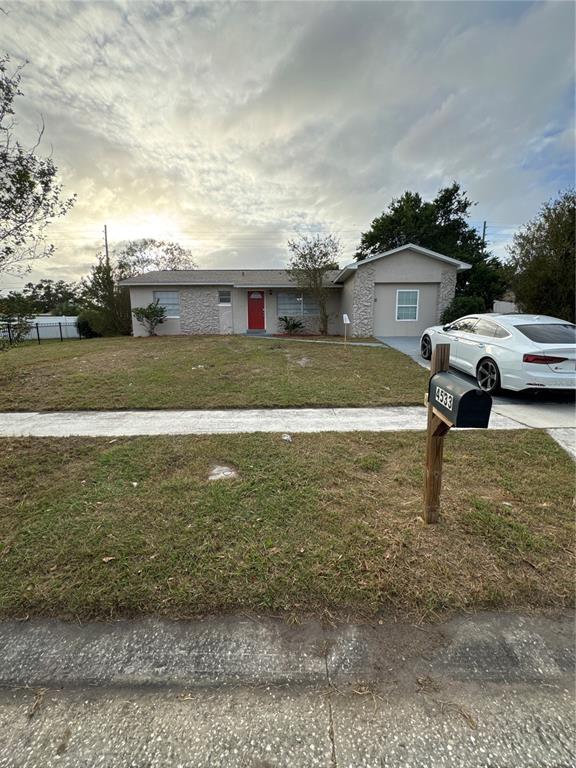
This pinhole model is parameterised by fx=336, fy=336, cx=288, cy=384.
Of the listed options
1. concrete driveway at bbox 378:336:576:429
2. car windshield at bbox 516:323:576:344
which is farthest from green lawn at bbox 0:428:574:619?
car windshield at bbox 516:323:576:344

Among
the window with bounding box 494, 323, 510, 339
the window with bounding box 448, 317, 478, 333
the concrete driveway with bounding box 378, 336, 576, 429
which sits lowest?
the concrete driveway with bounding box 378, 336, 576, 429

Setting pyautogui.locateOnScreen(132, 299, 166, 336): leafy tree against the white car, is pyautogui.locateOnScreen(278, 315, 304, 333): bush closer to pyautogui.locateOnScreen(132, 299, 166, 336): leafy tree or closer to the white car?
pyautogui.locateOnScreen(132, 299, 166, 336): leafy tree

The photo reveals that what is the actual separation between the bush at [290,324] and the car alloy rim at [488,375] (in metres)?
11.4

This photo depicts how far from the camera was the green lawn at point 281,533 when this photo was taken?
2.01 meters

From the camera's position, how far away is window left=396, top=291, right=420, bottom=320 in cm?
1486

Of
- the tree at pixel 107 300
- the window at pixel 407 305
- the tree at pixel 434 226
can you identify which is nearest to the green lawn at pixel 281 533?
the window at pixel 407 305

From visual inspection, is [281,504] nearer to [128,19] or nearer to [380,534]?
[380,534]

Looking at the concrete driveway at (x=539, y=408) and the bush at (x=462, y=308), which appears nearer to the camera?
the concrete driveway at (x=539, y=408)

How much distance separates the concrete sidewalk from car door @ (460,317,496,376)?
218 inches

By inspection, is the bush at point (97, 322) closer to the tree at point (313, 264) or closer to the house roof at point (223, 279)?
the house roof at point (223, 279)

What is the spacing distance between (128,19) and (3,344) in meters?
5.85

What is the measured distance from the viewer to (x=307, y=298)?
57.7 feet

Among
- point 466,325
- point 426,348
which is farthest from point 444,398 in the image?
A: point 426,348

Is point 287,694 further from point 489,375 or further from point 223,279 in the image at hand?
point 223,279
